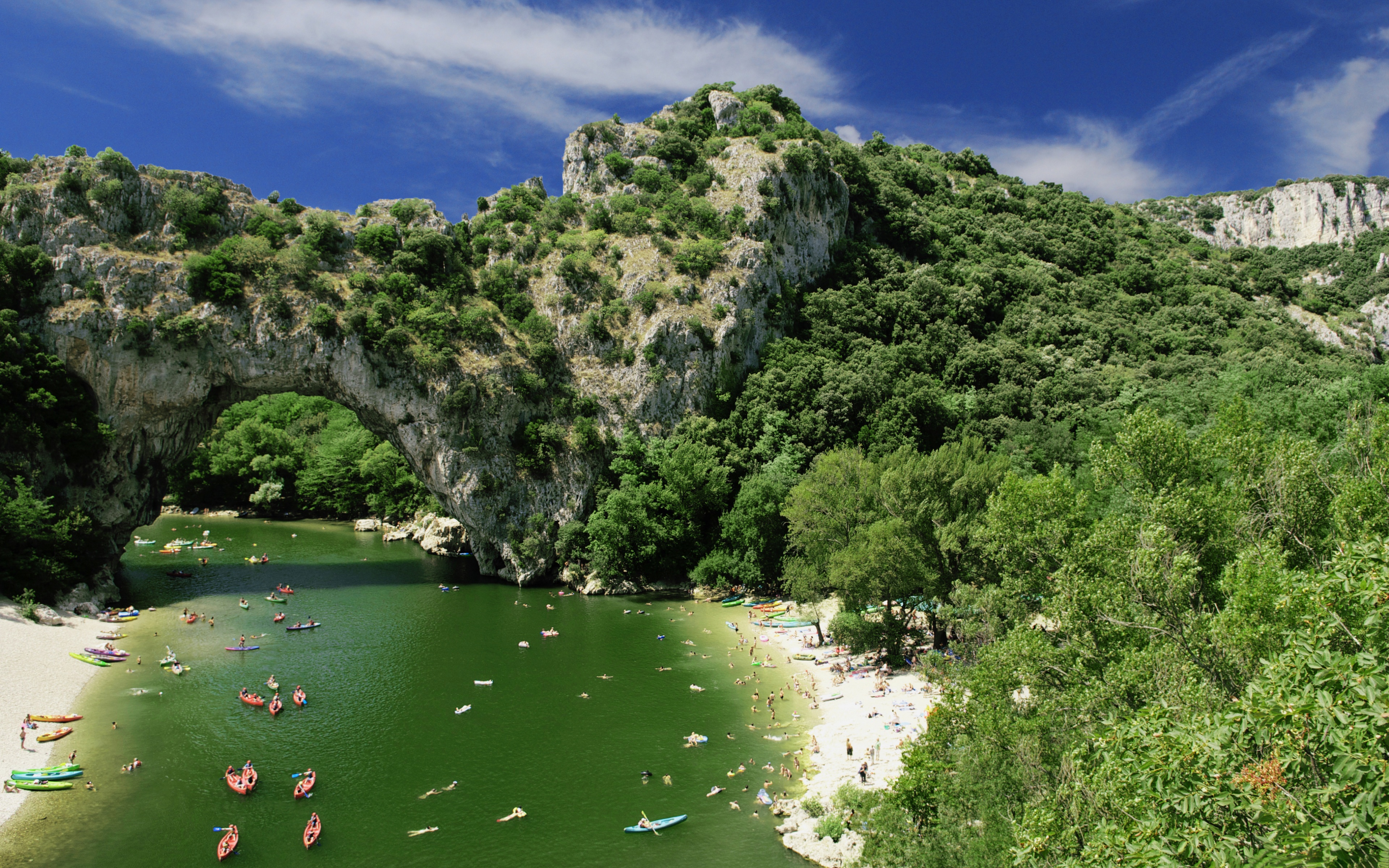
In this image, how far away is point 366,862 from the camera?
20.2 metres

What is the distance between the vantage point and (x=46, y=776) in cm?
2383

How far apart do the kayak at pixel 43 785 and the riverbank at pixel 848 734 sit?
987 inches

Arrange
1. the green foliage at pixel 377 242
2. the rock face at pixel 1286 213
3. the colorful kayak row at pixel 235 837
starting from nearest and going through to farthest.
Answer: the colorful kayak row at pixel 235 837 < the green foliage at pixel 377 242 < the rock face at pixel 1286 213

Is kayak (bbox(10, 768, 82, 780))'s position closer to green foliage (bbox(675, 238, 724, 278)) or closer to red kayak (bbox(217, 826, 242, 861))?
red kayak (bbox(217, 826, 242, 861))

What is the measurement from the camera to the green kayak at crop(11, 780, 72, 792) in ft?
76.3

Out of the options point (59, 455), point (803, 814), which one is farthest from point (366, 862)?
point (59, 455)

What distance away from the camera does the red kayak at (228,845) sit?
20094mm

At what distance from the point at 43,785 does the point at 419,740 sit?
12.2m

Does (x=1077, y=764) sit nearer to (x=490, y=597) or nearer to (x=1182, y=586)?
(x=1182, y=586)

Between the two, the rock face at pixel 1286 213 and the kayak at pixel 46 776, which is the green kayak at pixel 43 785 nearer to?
the kayak at pixel 46 776

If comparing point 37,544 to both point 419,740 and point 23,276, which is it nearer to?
point 23,276

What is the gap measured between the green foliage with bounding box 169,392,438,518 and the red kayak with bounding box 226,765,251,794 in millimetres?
52926

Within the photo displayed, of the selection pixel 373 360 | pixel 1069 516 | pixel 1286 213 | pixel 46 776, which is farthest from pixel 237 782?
pixel 1286 213

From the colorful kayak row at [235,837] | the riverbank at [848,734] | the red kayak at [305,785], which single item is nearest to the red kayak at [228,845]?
the colorful kayak row at [235,837]
